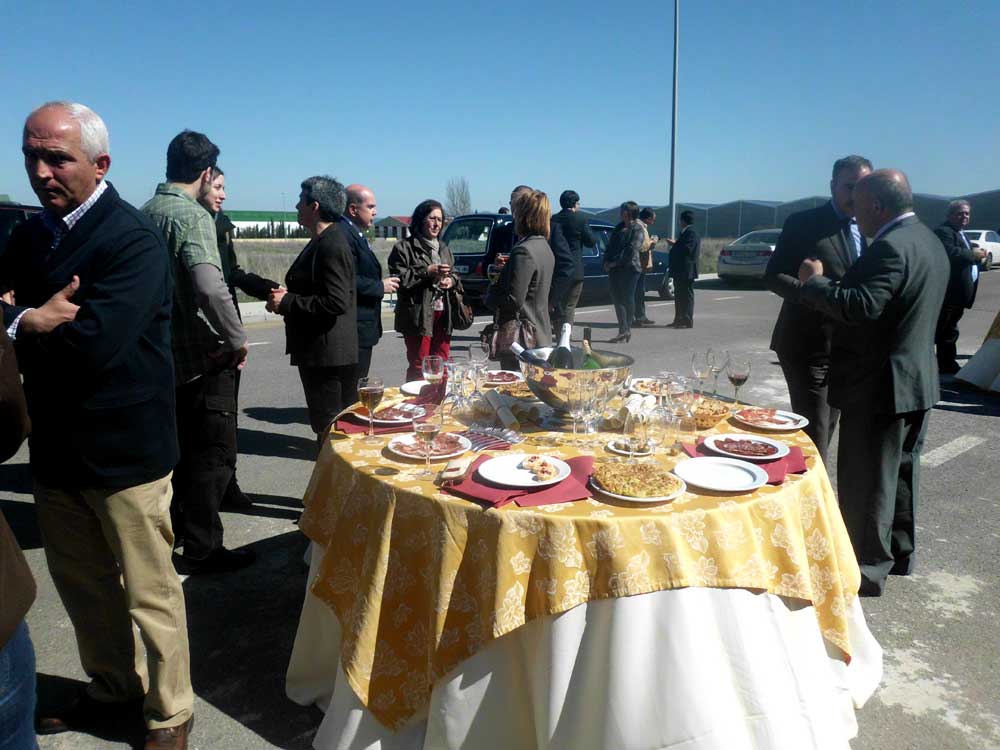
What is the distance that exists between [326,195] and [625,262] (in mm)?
7092

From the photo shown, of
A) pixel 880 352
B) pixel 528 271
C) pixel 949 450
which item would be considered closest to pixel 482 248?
pixel 528 271

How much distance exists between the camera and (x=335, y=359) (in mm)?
4227

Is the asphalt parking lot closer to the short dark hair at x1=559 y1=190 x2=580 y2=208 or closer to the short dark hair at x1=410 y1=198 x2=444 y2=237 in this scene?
the short dark hair at x1=410 y1=198 x2=444 y2=237

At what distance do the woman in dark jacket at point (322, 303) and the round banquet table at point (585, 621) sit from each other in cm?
200

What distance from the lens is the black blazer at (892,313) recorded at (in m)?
3.11

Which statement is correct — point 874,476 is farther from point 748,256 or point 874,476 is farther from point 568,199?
point 748,256

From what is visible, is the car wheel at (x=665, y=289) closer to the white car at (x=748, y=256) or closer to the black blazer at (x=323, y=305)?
the white car at (x=748, y=256)

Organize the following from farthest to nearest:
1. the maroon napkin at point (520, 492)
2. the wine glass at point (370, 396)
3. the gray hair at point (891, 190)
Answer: the gray hair at point (891, 190) < the wine glass at point (370, 396) < the maroon napkin at point (520, 492)

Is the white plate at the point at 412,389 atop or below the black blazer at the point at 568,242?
below

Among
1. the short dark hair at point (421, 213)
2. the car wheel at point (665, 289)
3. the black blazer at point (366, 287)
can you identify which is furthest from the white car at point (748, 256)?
the black blazer at point (366, 287)

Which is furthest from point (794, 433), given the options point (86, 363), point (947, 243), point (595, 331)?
point (595, 331)

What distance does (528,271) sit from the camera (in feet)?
16.1

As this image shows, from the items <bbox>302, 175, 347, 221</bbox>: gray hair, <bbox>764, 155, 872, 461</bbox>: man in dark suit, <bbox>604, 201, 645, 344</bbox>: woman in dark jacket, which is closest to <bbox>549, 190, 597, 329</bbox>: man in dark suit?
<bbox>604, 201, 645, 344</bbox>: woman in dark jacket

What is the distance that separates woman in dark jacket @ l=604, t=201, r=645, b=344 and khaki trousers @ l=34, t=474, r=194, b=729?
28.4ft
